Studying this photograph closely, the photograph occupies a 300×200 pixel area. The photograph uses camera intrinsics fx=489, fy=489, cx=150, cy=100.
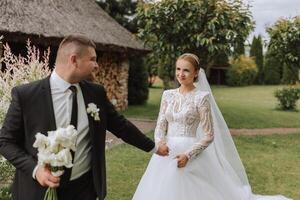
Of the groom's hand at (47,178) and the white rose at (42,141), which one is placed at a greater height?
the white rose at (42,141)

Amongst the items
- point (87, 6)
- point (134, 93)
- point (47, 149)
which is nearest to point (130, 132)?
point (47, 149)

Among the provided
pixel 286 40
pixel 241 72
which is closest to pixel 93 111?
pixel 286 40

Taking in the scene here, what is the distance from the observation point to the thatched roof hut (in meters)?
12.8

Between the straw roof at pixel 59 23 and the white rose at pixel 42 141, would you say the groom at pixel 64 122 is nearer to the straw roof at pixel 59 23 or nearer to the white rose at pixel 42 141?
the white rose at pixel 42 141

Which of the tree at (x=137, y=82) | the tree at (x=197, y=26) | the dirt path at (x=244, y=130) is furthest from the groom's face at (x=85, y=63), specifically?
the tree at (x=137, y=82)

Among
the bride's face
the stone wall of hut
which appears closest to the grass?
the bride's face

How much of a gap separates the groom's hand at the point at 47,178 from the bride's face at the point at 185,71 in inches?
107

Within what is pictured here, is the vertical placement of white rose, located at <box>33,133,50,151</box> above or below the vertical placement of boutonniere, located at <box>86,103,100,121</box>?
below

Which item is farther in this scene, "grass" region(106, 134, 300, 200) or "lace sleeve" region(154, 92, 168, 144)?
"grass" region(106, 134, 300, 200)

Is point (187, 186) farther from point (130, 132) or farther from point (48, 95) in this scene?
point (48, 95)

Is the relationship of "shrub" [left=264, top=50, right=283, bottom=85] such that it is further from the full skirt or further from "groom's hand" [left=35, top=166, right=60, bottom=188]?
"groom's hand" [left=35, top=166, right=60, bottom=188]

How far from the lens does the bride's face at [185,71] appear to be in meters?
5.30

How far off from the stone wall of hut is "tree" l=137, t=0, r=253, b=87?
383 centimetres

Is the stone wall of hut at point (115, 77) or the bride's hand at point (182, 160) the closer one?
the bride's hand at point (182, 160)
